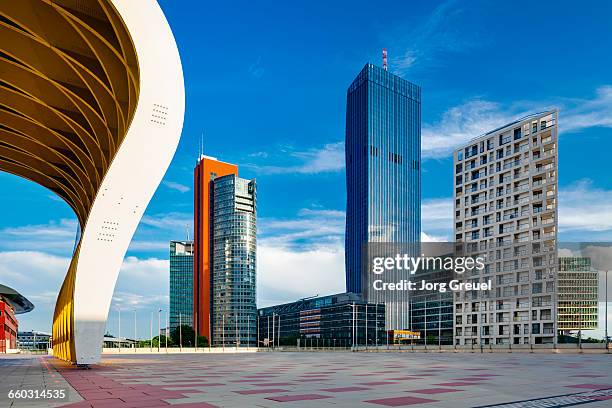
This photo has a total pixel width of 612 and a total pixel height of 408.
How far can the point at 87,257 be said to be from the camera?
87.3 ft

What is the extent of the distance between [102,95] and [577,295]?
93838mm

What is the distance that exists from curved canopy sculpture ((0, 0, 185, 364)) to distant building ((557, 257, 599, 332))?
81909mm

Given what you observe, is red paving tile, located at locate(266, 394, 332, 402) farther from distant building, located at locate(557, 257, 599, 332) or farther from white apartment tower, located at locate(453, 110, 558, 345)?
distant building, located at locate(557, 257, 599, 332)

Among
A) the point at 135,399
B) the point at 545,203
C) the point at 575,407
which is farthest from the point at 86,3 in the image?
the point at 545,203

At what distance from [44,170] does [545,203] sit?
78933 millimetres

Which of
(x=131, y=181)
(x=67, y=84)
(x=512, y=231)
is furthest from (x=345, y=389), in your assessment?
(x=512, y=231)

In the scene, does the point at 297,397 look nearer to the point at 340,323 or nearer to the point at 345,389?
the point at 345,389

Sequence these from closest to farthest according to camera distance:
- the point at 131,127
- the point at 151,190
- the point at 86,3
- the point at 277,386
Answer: the point at 277,386 < the point at 86,3 < the point at 131,127 < the point at 151,190

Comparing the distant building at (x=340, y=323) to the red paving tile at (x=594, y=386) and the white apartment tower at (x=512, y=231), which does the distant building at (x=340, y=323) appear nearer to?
the white apartment tower at (x=512, y=231)

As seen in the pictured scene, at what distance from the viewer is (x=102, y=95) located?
2902 cm

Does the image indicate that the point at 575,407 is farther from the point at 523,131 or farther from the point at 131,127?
the point at 523,131

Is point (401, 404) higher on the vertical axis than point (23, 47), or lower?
lower

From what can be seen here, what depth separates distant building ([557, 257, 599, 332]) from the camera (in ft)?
311

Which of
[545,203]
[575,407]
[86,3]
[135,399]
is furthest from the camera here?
[545,203]
